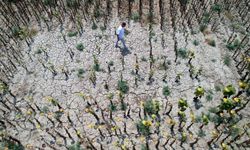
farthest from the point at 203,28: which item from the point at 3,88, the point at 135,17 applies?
the point at 3,88

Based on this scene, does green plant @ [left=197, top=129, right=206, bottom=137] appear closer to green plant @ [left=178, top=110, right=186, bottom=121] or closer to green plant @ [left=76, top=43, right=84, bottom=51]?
green plant @ [left=178, top=110, right=186, bottom=121]

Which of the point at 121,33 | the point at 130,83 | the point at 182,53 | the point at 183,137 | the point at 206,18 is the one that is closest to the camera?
the point at 183,137

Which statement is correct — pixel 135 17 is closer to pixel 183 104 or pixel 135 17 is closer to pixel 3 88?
pixel 183 104

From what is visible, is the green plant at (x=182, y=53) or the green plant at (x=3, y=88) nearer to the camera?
the green plant at (x=3, y=88)

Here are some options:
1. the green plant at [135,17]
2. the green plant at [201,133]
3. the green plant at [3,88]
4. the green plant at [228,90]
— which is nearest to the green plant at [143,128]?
the green plant at [201,133]

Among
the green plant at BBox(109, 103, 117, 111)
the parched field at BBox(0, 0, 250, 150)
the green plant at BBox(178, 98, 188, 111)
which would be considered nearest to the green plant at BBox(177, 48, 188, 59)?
the parched field at BBox(0, 0, 250, 150)

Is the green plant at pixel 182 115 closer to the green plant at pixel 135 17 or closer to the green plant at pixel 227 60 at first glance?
the green plant at pixel 227 60

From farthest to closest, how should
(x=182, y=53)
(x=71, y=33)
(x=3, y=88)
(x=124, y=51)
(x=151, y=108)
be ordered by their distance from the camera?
(x=71, y=33), (x=124, y=51), (x=182, y=53), (x=3, y=88), (x=151, y=108)

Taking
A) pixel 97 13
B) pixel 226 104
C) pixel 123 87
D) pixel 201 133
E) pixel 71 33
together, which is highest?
pixel 97 13

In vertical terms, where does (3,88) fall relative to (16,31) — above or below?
below

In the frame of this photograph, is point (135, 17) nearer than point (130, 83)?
No

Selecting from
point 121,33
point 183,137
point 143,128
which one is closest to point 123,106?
point 143,128
